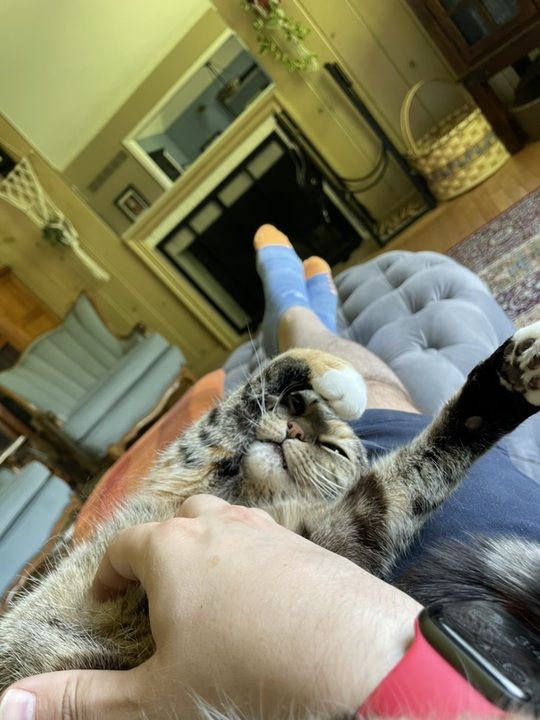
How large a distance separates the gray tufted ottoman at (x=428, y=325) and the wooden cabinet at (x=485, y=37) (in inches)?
65.7

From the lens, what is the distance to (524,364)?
705 mm

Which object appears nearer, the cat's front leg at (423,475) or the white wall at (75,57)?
the cat's front leg at (423,475)

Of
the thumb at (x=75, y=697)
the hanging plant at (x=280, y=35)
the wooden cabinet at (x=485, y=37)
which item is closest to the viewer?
the thumb at (x=75, y=697)

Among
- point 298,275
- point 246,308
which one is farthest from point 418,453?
point 246,308

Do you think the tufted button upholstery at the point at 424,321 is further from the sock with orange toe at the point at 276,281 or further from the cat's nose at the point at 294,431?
the cat's nose at the point at 294,431

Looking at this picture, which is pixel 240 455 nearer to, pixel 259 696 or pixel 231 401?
pixel 231 401

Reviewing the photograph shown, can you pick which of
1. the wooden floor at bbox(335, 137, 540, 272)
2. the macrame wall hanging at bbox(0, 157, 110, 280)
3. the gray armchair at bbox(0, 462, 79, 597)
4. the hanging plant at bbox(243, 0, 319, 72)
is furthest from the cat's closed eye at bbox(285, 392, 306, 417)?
the macrame wall hanging at bbox(0, 157, 110, 280)

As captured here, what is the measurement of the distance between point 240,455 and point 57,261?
4.40m

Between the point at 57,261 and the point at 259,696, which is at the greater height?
the point at 57,261

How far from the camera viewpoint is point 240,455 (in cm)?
100

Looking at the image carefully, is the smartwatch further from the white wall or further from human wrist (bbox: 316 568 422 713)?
the white wall

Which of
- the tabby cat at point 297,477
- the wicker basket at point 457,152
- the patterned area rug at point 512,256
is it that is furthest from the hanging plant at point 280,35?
the tabby cat at point 297,477

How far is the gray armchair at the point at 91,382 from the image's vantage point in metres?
3.57

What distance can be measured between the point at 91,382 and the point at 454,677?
160 inches
